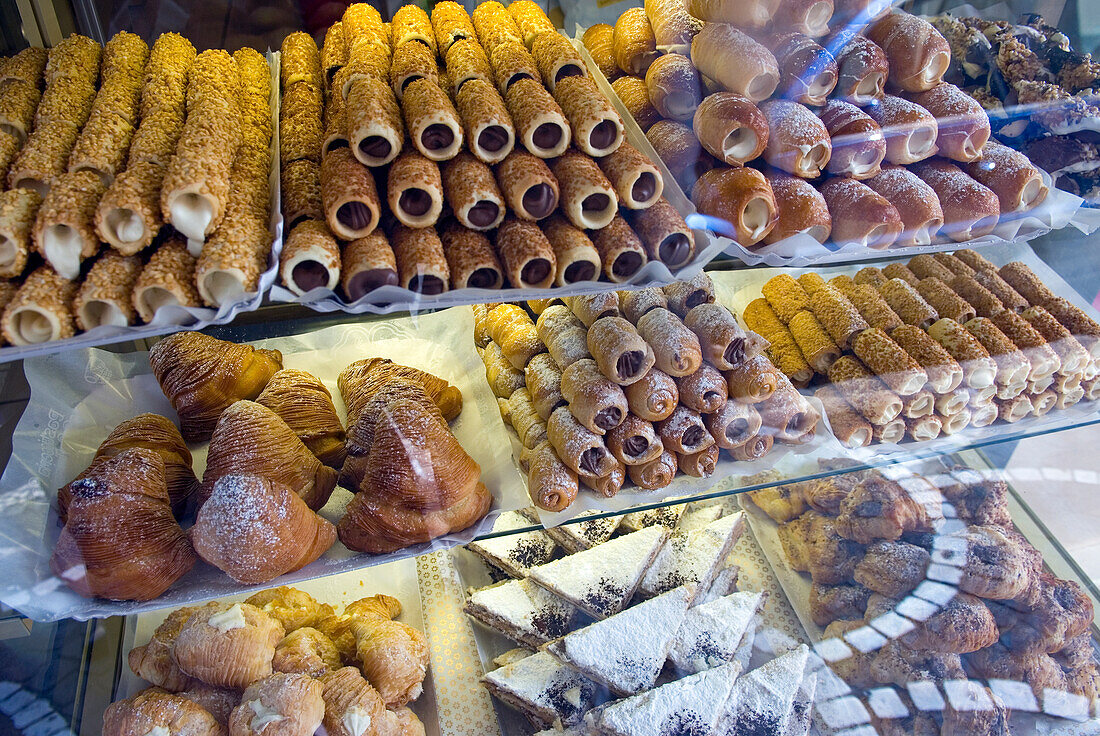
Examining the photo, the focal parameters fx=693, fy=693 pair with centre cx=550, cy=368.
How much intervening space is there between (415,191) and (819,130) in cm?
80

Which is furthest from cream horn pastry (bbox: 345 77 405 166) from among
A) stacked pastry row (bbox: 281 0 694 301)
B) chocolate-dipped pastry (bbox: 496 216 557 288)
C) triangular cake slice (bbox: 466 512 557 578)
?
triangular cake slice (bbox: 466 512 557 578)

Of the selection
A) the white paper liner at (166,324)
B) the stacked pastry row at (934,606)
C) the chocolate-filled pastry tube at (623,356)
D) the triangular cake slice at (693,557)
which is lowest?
the stacked pastry row at (934,606)

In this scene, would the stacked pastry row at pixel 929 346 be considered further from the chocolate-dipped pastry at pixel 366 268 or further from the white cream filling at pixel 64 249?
the white cream filling at pixel 64 249

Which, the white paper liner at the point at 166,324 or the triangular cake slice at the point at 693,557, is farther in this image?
the triangular cake slice at the point at 693,557

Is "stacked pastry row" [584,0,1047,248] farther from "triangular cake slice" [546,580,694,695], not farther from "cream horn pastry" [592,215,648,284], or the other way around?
"triangular cake slice" [546,580,694,695]

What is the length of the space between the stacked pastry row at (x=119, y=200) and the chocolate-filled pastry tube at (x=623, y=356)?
68 centimetres

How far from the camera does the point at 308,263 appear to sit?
3.62 ft

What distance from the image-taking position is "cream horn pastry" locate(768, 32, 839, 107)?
140cm

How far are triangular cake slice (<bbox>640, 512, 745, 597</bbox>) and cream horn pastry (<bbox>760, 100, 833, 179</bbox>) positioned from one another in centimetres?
103

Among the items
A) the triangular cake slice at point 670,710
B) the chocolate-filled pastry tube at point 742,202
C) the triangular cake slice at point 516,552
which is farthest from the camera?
the triangular cake slice at point 516,552

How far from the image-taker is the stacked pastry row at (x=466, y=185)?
1136 mm

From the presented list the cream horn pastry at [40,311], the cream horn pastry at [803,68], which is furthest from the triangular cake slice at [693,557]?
the cream horn pastry at [40,311]

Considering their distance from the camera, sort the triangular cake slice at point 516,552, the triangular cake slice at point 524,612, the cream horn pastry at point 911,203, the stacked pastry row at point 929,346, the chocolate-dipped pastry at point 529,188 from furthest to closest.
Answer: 1. the triangular cake slice at point 516,552
2. the triangular cake slice at point 524,612
3. the stacked pastry row at point 929,346
4. the cream horn pastry at point 911,203
5. the chocolate-dipped pastry at point 529,188

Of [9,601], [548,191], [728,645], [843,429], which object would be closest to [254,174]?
[548,191]
